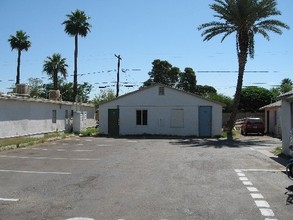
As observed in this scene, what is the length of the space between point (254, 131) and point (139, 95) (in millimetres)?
10522

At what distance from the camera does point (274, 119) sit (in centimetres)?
3791

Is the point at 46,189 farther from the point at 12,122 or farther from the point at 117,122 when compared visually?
the point at 117,122

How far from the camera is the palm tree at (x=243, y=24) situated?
3309 cm

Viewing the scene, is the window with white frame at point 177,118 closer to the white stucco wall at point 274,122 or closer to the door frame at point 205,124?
the door frame at point 205,124

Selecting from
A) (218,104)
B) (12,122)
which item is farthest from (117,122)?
(12,122)

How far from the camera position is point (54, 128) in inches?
1313

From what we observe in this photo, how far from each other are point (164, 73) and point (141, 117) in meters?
36.5

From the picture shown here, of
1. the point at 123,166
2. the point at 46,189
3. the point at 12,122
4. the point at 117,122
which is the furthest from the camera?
the point at 117,122

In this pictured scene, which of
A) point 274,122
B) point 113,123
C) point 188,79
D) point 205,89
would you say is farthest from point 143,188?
point 205,89

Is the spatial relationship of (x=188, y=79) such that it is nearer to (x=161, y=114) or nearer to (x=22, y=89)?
(x=161, y=114)

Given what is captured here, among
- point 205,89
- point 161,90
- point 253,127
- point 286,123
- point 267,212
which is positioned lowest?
→ point 267,212

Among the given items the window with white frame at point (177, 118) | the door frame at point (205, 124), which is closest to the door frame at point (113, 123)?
the window with white frame at point (177, 118)

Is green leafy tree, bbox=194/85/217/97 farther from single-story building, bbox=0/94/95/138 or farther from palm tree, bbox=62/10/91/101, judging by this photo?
single-story building, bbox=0/94/95/138

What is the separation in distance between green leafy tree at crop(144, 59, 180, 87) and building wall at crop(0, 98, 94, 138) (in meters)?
35.7
